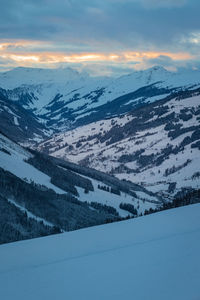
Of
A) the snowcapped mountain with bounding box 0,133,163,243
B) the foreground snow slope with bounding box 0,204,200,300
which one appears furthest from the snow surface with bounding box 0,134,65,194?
the foreground snow slope with bounding box 0,204,200,300

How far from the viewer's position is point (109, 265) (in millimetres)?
6840

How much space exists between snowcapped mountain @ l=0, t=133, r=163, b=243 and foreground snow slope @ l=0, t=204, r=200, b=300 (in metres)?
13.8

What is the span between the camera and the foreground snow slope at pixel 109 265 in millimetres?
5656

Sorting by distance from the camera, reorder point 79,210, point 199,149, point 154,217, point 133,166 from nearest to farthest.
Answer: point 154,217 → point 79,210 → point 199,149 → point 133,166

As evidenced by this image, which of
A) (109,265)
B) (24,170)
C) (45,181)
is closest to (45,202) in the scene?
(45,181)

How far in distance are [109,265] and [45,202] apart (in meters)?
30.8

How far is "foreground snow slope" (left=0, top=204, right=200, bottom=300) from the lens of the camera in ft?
18.6

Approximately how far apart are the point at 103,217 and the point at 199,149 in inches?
4695

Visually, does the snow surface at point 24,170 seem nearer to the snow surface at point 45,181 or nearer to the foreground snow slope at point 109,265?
the snow surface at point 45,181

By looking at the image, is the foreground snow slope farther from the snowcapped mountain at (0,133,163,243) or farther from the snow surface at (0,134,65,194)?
the snow surface at (0,134,65,194)

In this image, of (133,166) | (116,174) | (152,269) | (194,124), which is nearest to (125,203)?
(152,269)

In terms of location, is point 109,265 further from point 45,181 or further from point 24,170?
point 24,170

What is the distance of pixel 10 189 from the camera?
34531mm

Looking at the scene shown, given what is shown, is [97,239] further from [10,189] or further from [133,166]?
[133,166]
